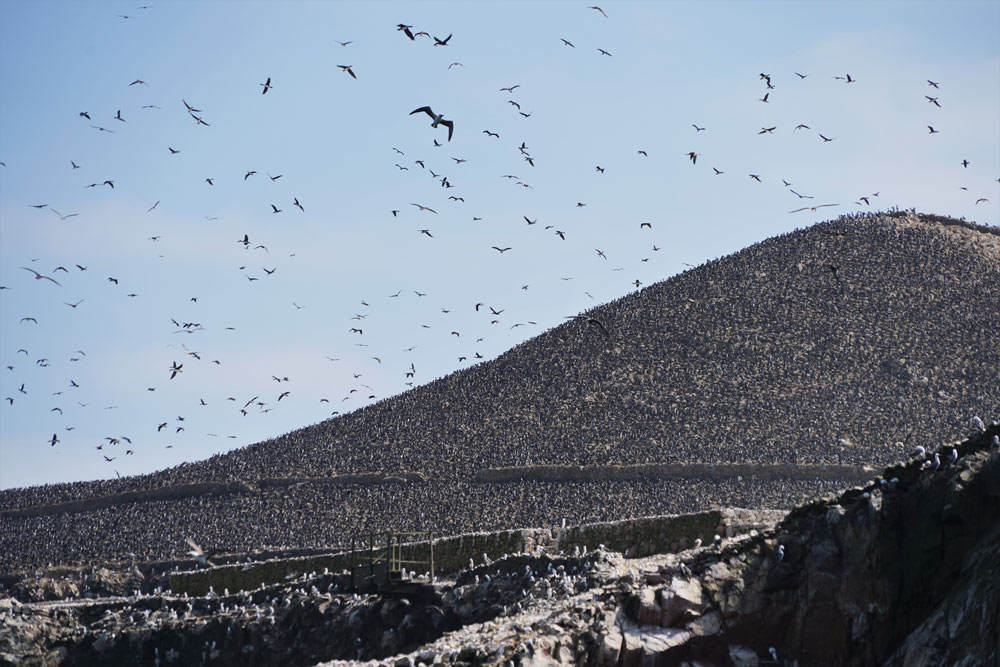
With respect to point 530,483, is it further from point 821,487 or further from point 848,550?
point 848,550

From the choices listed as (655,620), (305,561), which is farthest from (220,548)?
(655,620)

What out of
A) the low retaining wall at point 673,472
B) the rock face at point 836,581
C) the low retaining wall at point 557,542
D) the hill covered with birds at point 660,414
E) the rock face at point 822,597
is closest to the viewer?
the rock face at point 822,597

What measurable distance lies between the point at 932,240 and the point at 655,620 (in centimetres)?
9723

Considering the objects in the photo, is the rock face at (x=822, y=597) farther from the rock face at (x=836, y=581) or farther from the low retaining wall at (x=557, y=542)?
the low retaining wall at (x=557, y=542)

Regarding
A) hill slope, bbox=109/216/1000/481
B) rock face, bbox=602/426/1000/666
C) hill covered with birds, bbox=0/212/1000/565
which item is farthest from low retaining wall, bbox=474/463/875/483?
rock face, bbox=602/426/1000/666

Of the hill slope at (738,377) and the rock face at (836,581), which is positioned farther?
the hill slope at (738,377)

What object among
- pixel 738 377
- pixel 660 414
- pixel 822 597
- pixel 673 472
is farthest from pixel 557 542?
pixel 738 377

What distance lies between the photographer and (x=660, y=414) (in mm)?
90625

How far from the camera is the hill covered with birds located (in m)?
76.2

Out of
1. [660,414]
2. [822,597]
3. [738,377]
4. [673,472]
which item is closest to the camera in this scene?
[822,597]

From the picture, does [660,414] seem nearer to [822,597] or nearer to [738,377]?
[738,377]

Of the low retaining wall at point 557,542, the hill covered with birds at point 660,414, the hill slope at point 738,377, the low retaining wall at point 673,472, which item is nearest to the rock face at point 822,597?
the low retaining wall at point 557,542

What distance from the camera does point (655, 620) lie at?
24.2 meters

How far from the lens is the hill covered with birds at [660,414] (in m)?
76.2
